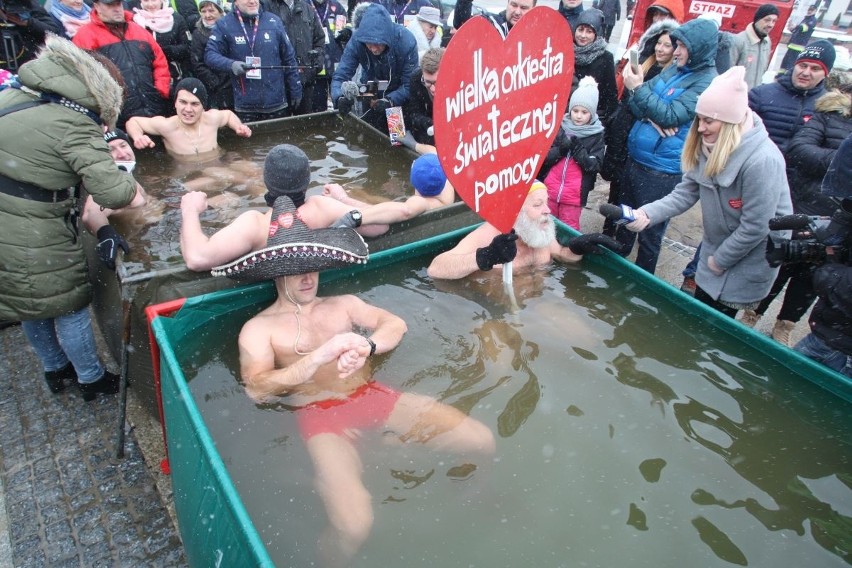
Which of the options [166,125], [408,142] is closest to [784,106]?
[408,142]

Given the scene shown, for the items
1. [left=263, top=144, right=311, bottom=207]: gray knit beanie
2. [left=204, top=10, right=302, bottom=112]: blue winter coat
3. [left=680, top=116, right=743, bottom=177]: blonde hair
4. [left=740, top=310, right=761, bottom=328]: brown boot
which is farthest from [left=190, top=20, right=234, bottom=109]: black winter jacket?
[left=740, top=310, right=761, bottom=328]: brown boot

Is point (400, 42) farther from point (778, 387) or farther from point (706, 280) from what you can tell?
point (778, 387)

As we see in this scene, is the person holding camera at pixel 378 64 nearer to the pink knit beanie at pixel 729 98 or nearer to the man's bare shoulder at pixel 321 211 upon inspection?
the man's bare shoulder at pixel 321 211

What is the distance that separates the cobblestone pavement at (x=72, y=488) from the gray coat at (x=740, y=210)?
3641mm

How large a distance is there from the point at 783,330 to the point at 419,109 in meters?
3.76

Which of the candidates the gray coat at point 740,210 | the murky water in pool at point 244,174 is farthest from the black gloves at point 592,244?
the murky water in pool at point 244,174

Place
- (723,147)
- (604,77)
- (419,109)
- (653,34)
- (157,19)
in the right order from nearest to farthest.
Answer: (723,147), (653,34), (604,77), (419,109), (157,19)

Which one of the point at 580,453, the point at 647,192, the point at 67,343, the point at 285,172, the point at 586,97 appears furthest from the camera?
the point at 647,192

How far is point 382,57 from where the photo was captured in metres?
6.41

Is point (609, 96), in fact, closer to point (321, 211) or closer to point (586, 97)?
point (586, 97)

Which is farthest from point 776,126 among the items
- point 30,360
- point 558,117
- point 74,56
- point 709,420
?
point 30,360

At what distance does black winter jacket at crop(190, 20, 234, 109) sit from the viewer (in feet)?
22.3

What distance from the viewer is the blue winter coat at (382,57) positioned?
6.14 meters

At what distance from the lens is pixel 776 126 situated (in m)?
5.01
